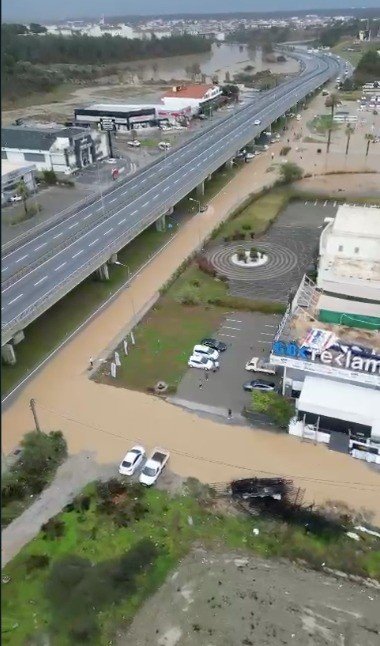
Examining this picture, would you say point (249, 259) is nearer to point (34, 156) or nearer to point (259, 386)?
point (259, 386)

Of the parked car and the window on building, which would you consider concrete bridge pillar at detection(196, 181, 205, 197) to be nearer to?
the window on building

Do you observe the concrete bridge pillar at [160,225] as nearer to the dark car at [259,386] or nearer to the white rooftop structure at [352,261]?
the white rooftop structure at [352,261]

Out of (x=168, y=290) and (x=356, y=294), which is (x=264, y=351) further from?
(x=168, y=290)

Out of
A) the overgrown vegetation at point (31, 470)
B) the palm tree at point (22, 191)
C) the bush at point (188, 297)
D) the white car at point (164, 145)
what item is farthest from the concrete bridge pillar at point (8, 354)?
the white car at point (164, 145)

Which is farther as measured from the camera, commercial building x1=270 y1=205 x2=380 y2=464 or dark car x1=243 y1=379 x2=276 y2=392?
dark car x1=243 y1=379 x2=276 y2=392

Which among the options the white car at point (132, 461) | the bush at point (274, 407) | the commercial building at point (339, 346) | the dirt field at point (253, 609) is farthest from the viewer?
the bush at point (274, 407)

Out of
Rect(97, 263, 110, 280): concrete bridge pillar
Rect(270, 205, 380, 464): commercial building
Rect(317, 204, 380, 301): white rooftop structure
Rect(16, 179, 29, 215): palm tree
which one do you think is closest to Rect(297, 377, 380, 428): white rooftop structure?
Result: Rect(270, 205, 380, 464): commercial building
